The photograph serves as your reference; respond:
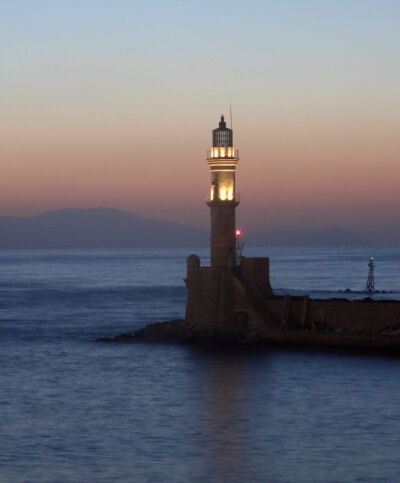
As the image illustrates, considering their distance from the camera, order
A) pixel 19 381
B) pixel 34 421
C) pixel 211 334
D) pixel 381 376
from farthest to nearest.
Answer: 1. pixel 211 334
2. pixel 19 381
3. pixel 381 376
4. pixel 34 421

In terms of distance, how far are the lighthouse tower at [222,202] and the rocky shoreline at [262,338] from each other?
2817 mm

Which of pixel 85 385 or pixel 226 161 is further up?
pixel 226 161

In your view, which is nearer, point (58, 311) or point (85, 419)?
point (85, 419)

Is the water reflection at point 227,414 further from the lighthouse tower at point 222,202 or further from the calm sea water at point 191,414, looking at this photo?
the lighthouse tower at point 222,202

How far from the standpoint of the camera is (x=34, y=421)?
29062 millimetres

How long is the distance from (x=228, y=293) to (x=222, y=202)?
3728 mm

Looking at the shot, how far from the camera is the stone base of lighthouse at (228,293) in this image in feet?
134

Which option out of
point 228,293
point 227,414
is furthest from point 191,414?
point 228,293

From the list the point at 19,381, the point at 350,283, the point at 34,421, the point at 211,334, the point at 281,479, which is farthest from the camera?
the point at 350,283

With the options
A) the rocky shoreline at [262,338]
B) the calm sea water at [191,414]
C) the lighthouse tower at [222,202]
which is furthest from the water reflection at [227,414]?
the lighthouse tower at [222,202]

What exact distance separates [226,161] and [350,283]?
64133 mm

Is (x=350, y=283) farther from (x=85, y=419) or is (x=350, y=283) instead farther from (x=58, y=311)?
(x=85, y=419)

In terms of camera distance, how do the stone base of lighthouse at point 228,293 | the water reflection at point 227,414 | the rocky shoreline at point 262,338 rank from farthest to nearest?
the stone base of lighthouse at point 228,293 < the rocky shoreline at point 262,338 < the water reflection at point 227,414

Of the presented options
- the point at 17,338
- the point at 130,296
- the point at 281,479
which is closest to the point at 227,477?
the point at 281,479
